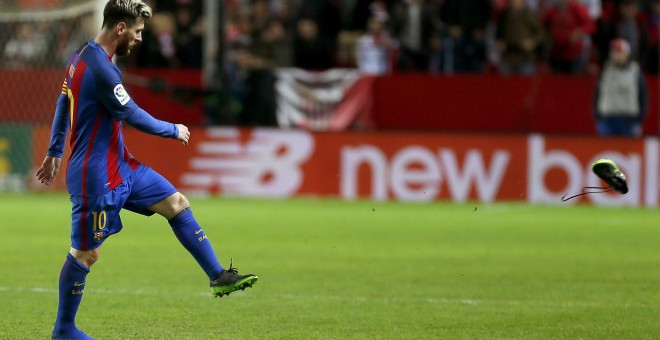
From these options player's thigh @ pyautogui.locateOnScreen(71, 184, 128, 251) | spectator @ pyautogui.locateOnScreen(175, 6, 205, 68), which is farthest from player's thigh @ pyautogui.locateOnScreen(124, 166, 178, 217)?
spectator @ pyautogui.locateOnScreen(175, 6, 205, 68)

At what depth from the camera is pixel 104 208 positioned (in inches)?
285

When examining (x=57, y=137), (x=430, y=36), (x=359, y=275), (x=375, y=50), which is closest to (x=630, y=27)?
(x=430, y=36)

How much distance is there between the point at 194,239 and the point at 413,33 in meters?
14.7

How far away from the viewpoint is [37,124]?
2016 cm

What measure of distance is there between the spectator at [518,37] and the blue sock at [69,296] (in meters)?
14.7

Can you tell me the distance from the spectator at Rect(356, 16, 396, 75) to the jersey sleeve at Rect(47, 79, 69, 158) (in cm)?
1423

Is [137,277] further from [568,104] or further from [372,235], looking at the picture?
[568,104]

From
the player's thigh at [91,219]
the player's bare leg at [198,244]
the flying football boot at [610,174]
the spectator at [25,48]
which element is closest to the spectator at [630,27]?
the spectator at [25,48]

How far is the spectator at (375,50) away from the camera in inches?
855

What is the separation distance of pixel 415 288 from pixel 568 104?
11615mm

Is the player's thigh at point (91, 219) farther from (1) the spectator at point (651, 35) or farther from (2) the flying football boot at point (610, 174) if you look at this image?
(1) the spectator at point (651, 35)

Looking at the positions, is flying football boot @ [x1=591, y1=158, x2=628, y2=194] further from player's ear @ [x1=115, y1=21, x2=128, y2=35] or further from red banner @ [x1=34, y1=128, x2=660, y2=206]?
red banner @ [x1=34, y1=128, x2=660, y2=206]

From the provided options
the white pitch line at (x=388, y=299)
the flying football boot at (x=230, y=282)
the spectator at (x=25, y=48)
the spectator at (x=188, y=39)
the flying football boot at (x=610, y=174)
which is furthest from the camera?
the spectator at (x=188, y=39)

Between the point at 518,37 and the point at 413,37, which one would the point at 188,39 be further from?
the point at 518,37
